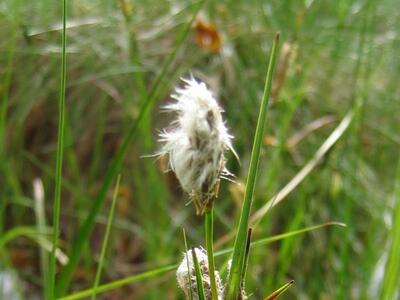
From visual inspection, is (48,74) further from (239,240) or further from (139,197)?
(239,240)

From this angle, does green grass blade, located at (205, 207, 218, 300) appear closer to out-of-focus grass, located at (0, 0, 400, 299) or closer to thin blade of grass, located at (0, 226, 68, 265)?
thin blade of grass, located at (0, 226, 68, 265)

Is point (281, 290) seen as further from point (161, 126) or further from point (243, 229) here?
point (161, 126)

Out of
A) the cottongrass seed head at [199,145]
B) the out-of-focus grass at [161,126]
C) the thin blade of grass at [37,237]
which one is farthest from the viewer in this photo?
the out-of-focus grass at [161,126]

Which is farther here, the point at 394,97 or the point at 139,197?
the point at 394,97

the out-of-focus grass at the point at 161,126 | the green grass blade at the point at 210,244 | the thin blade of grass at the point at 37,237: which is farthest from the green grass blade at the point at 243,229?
the out-of-focus grass at the point at 161,126

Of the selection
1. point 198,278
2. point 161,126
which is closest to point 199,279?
point 198,278

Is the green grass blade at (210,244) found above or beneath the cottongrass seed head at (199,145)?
beneath

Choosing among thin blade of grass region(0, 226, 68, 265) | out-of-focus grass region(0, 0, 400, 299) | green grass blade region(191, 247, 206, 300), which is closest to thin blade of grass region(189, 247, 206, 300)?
green grass blade region(191, 247, 206, 300)

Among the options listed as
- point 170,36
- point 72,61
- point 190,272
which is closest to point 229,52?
point 170,36

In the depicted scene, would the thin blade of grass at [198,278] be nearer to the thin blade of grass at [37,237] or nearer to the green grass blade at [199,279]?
the green grass blade at [199,279]
